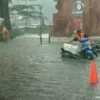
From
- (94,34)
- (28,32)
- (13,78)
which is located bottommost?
(28,32)

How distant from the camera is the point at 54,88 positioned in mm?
13328

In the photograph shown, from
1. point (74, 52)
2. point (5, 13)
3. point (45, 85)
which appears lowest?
point (5, 13)

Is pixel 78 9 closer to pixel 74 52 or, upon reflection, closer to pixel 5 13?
pixel 5 13

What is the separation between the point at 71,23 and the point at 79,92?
41553 mm

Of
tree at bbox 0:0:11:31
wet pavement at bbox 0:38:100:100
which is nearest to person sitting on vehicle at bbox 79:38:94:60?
wet pavement at bbox 0:38:100:100

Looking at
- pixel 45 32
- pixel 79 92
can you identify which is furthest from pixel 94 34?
pixel 45 32

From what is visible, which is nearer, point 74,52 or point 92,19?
point 74,52

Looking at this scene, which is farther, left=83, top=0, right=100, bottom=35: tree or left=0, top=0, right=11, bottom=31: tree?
left=0, top=0, right=11, bottom=31: tree

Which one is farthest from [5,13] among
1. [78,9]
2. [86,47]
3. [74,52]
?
[86,47]

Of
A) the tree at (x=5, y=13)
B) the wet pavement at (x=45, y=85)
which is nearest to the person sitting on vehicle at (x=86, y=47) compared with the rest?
the wet pavement at (x=45, y=85)

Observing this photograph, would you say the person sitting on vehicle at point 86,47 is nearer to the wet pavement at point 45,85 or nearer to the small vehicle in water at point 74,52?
the small vehicle in water at point 74,52

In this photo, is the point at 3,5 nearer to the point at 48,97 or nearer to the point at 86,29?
the point at 86,29

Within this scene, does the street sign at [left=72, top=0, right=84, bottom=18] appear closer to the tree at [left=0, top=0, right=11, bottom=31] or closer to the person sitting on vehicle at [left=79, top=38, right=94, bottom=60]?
the tree at [left=0, top=0, right=11, bottom=31]

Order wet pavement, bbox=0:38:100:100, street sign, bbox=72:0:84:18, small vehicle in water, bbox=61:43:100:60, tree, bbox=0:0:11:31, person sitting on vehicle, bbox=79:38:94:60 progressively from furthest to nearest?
tree, bbox=0:0:11:31, street sign, bbox=72:0:84:18, small vehicle in water, bbox=61:43:100:60, person sitting on vehicle, bbox=79:38:94:60, wet pavement, bbox=0:38:100:100
